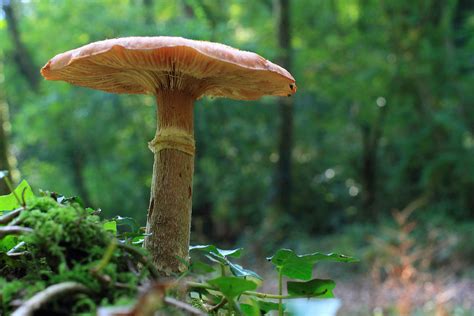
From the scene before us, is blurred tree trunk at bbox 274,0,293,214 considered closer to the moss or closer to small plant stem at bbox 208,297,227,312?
small plant stem at bbox 208,297,227,312

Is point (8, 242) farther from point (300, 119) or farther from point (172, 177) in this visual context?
point (300, 119)

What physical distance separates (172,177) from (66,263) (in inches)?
18.6

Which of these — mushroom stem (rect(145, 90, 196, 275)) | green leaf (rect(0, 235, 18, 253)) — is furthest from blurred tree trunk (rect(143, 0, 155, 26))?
green leaf (rect(0, 235, 18, 253))

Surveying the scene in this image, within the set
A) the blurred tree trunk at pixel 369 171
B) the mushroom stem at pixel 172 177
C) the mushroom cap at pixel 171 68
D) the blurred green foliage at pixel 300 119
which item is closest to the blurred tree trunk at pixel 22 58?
the blurred green foliage at pixel 300 119

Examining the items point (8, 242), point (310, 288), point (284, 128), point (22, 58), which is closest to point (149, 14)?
point (284, 128)

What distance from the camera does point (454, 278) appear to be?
6816 mm

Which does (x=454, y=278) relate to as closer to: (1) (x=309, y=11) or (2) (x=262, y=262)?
(2) (x=262, y=262)

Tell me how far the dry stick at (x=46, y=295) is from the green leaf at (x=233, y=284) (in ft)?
0.62

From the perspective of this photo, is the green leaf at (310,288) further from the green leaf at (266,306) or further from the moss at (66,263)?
the moss at (66,263)

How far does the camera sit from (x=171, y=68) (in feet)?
3.29

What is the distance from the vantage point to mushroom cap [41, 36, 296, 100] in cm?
90

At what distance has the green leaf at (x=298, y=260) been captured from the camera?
867 millimetres

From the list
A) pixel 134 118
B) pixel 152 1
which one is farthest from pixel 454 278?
pixel 152 1

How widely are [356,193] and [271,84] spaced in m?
9.51
